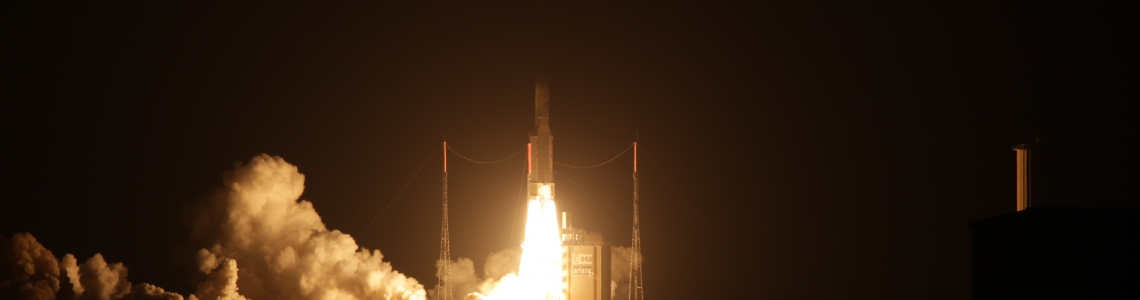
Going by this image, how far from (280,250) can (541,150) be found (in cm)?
873

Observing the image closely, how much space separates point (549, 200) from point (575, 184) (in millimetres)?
12531

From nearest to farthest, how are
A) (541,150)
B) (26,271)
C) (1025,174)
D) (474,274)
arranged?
(1025,174)
(26,271)
(541,150)
(474,274)

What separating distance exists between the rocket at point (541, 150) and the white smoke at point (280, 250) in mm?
5356

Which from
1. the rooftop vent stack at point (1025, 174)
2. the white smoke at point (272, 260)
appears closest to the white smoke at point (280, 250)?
the white smoke at point (272, 260)

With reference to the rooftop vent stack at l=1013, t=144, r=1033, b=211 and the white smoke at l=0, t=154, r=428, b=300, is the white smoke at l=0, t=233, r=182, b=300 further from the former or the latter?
the rooftop vent stack at l=1013, t=144, r=1033, b=211

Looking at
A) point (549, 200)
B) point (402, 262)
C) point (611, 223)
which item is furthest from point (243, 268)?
point (611, 223)

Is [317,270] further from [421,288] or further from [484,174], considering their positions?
[484,174]

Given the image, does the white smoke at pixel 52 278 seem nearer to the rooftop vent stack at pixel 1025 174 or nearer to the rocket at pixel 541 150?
the rocket at pixel 541 150

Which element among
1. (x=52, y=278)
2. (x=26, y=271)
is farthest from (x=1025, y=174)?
(x=26, y=271)

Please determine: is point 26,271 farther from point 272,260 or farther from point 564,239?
point 564,239

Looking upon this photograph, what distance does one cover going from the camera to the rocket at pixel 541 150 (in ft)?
137

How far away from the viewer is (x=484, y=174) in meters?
55.3

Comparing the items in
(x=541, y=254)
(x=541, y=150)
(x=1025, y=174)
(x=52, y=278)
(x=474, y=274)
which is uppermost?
(x=541, y=150)

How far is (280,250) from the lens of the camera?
4219cm
